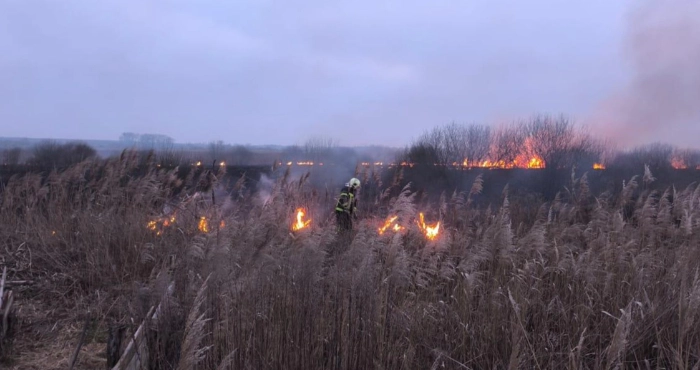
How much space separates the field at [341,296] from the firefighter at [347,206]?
2.28 meters

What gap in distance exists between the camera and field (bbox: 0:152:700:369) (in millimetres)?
2902

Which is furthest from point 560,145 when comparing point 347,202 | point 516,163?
point 347,202

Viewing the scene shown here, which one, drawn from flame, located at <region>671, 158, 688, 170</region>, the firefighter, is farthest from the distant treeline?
the firefighter

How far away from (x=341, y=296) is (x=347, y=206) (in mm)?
6079

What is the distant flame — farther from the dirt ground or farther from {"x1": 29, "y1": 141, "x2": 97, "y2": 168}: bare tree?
{"x1": 29, "y1": 141, "x2": 97, "y2": 168}: bare tree

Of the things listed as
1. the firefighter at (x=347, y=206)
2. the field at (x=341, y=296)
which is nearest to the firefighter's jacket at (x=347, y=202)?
the firefighter at (x=347, y=206)

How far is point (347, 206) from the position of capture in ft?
29.9

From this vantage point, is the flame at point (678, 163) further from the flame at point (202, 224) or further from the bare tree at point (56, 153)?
the bare tree at point (56, 153)

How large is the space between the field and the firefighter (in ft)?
7.48

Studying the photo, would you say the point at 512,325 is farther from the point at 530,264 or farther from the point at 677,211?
the point at 677,211

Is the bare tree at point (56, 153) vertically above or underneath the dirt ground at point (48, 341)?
above

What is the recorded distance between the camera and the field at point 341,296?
2.90m

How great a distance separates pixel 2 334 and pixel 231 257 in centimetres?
194

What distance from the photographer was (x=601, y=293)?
13.0 ft
